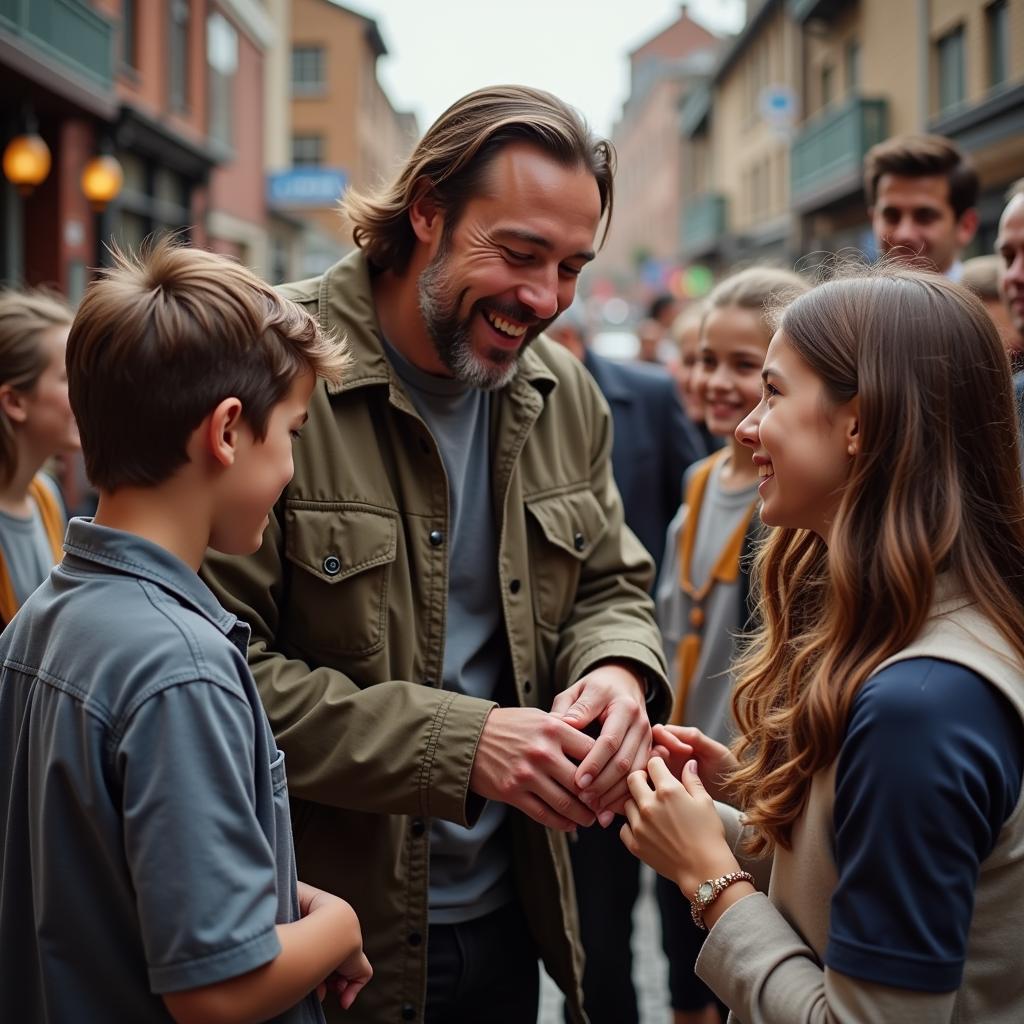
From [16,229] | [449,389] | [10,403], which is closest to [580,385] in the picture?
[449,389]

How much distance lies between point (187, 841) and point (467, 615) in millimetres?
1198

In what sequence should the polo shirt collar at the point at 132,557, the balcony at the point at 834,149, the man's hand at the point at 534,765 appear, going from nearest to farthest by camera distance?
the polo shirt collar at the point at 132,557 < the man's hand at the point at 534,765 < the balcony at the point at 834,149

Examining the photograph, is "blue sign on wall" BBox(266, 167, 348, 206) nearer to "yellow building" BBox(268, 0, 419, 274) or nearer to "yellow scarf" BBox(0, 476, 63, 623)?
"yellow scarf" BBox(0, 476, 63, 623)


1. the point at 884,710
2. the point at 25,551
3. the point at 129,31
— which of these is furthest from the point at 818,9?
the point at 884,710

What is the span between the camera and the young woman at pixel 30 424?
135 inches

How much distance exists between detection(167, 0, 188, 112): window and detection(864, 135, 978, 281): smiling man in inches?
659

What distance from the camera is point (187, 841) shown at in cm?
146

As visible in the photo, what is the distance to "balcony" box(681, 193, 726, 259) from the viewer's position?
129ft

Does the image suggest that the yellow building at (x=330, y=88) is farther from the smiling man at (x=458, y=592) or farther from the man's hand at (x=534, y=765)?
the man's hand at (x=534, y=765)

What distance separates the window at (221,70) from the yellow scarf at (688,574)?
19773mm

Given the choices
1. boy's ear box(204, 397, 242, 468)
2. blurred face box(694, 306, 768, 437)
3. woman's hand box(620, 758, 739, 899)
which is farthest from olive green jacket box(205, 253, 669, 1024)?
blurred face box(694, 306, 768, 437)

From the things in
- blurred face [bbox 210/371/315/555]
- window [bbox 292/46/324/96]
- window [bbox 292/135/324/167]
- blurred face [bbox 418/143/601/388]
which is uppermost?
window [bbox 292/46/324/96]

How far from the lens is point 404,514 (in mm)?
2514

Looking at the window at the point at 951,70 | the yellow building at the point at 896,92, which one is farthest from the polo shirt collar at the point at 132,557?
the window at the point at 951,70
